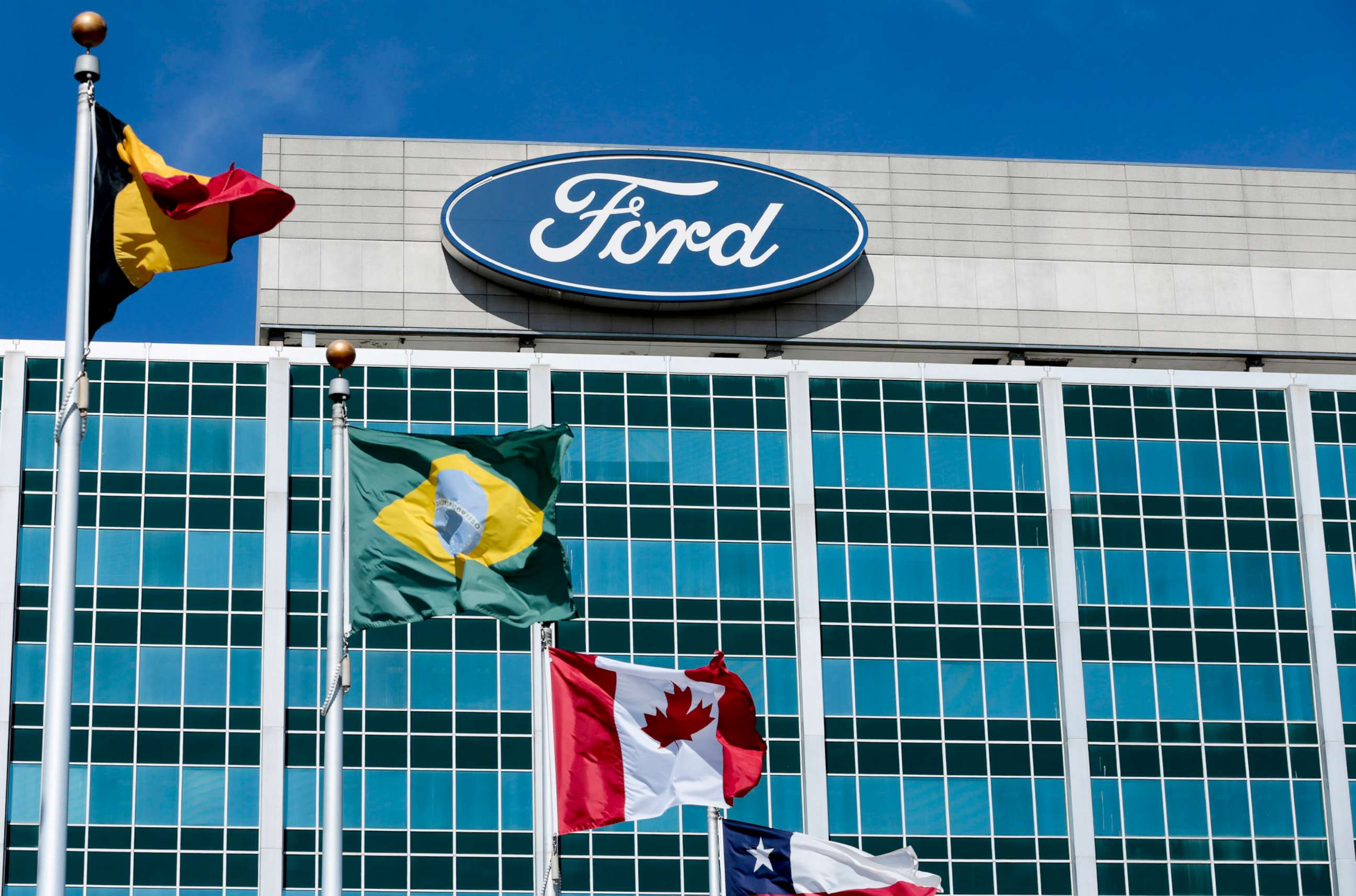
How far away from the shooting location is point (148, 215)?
26.3m

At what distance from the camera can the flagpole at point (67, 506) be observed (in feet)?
74.2

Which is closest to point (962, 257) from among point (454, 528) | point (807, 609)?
point (807, 609)

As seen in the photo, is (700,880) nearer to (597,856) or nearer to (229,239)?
(597,856)

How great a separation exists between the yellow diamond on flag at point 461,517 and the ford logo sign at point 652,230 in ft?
117

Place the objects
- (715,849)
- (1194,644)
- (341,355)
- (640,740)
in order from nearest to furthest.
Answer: (341,355) → (640,740) → (715,849) → (1194,644)

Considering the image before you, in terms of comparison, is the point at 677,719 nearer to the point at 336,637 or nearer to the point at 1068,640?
the point at 336,637

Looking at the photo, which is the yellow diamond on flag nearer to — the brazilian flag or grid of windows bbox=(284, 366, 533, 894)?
the brazilian flag

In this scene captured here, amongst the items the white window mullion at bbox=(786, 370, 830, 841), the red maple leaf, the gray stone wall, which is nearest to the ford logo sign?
the gray stone wall

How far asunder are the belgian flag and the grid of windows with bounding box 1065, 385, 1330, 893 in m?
39.9

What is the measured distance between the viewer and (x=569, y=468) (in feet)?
201

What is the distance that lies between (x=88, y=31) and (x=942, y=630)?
133 ft

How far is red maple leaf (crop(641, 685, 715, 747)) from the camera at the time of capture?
34000mm

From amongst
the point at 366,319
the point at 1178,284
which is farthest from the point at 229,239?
the point at 1178,284

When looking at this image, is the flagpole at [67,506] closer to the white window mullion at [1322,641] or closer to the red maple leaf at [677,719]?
the red maple leaf at [677,719]
